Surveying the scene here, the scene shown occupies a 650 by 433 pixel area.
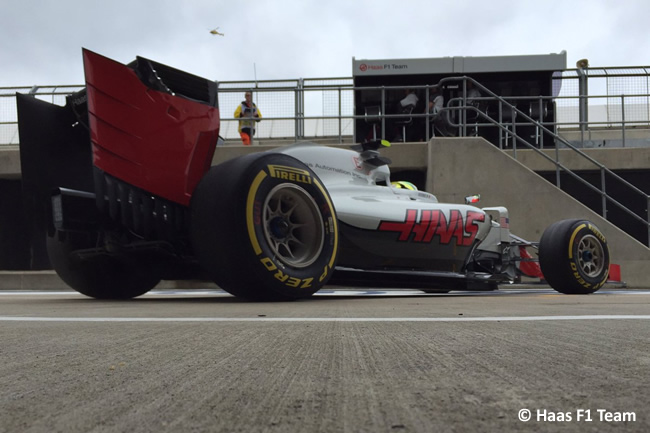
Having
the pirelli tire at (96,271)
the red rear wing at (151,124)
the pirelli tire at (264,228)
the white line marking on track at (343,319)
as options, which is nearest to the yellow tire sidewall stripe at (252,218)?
the pirelli tire at (264,228)

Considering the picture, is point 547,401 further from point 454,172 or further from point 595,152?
point 595,152

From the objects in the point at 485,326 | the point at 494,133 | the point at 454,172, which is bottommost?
the point at 485,326

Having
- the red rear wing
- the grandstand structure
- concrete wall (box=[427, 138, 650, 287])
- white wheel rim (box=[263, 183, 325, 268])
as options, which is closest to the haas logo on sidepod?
white wheel rim (box=[263, 183, 325, 268])

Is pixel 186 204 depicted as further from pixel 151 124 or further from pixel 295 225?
pixel 295 225

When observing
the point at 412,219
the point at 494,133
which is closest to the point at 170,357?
the point at 412,219

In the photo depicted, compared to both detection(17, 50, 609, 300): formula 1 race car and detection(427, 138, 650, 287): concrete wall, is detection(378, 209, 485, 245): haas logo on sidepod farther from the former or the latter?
detection(427, 138, 650, 287): concrete wall

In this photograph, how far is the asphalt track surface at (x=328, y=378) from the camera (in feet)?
3.39

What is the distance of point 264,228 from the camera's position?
4371 mm

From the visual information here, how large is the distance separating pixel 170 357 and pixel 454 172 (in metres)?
8.69

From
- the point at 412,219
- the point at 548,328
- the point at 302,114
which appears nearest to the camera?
the point at 548,328

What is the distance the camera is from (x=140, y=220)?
442 centimetres

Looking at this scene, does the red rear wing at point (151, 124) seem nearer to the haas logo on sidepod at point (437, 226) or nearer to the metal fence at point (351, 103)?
the haas logo on sidepod at point (437, 226)

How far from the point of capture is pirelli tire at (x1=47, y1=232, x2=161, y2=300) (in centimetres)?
545

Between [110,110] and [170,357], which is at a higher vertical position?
[110,110]
